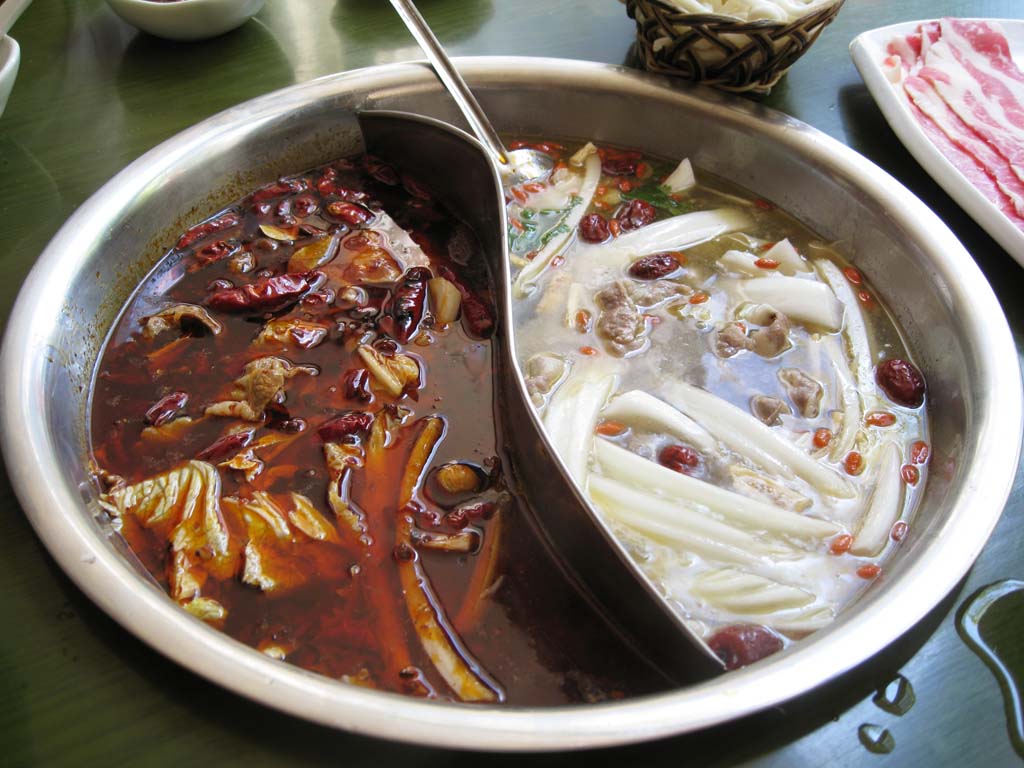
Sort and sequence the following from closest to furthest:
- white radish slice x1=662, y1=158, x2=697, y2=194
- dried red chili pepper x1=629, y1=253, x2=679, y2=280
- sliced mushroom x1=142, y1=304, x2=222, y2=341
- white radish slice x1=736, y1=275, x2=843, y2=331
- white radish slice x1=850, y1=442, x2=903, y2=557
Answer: white radish slice x1=850, y1=442, x2=903, y2=557
sliced mushroom x1=142, y1=304, x2=222, y2=341
white radish slice x1=736, y1=275, x2=843, y2=331
dried red chili pepper x1=629, y1=253, x2=679, y2=280
white radish slice x1=662, y1=158, x2=697, y2=194

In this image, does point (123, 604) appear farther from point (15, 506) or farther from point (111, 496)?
point (15, 506)

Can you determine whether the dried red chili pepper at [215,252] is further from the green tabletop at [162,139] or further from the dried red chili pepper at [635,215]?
the dried red chili pepper at [635,215]

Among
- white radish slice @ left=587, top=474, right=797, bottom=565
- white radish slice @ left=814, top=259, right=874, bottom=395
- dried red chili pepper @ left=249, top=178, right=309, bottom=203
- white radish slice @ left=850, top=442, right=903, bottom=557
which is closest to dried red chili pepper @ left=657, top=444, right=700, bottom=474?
white radish slice @ left=587, top=474, right=797, bottom=565

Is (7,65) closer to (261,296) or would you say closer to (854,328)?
(261,296)

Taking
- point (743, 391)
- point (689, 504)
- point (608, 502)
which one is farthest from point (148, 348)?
point (743, 391)

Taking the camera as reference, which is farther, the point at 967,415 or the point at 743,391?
the point at 743,391

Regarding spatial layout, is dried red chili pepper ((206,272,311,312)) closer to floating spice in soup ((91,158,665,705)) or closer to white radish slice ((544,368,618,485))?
floating spice in soup ((91,158,665,705))


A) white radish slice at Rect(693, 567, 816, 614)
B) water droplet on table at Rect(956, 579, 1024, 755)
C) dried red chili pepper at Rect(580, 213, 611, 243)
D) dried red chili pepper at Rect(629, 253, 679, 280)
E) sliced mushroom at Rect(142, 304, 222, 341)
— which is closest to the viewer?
water droplet on table at Rect(956, 579, 1024, 755)
